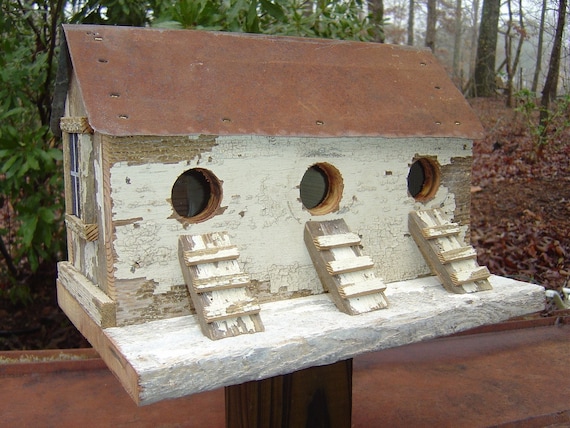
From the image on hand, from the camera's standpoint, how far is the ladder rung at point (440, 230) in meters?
2.11

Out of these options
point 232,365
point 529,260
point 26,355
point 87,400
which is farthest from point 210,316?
point 529,260

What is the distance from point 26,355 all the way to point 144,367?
1690 millimetres

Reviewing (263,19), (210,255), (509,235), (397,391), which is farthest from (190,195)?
(509,235)

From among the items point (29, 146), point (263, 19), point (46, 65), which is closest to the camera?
point (29, 146)

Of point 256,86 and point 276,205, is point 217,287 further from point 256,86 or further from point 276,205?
point 256,86

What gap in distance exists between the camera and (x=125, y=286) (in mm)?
1690

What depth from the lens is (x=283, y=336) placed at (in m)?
1.61

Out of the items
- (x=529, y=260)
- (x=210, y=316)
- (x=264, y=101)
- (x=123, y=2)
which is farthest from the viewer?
(x=529, y=260)

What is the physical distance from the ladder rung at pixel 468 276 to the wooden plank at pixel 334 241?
14.2 inches

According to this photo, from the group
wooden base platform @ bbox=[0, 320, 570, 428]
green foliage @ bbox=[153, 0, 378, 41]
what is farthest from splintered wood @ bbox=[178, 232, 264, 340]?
green foliage @ bbox=[153, 0, 378, 41]

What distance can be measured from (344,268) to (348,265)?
2 cm

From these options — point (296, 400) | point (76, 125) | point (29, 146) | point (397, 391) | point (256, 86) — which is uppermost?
point (256, 86)

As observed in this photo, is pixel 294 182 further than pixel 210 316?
Yes

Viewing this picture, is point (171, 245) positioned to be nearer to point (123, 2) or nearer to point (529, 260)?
point (123, 2)
